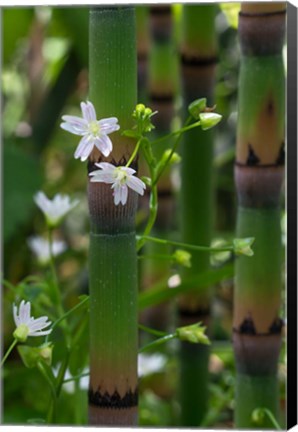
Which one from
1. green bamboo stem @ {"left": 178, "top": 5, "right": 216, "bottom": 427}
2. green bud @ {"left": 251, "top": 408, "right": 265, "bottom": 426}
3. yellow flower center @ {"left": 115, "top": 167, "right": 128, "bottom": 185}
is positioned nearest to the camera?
yellow flower center @ {"left": 115, "top": 167, "right": 128, "bottom": 185}

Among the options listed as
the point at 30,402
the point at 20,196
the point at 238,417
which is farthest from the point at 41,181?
the point at 238,417

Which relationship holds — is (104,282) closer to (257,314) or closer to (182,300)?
(257,314)

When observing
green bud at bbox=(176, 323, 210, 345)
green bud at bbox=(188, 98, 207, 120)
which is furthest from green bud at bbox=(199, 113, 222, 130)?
green bud at bbox=(176, 323, 210, 345)

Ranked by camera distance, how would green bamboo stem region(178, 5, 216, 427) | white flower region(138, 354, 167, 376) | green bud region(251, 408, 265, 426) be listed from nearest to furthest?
green bud region(251, 408, 265, 426) → green bamboo stem region(178, 5, 216, 427) → white flower region(138, 354, 167, 376)

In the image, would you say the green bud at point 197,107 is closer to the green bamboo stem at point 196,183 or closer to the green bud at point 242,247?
the green bud at point 242,247

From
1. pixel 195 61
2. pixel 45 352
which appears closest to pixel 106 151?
pixel 45 352

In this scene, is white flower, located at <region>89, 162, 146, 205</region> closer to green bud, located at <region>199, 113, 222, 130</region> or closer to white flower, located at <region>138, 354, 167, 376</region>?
green bud, located at <region>199, 113, 222, 130</region>

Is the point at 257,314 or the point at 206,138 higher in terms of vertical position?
the point at 206,138
